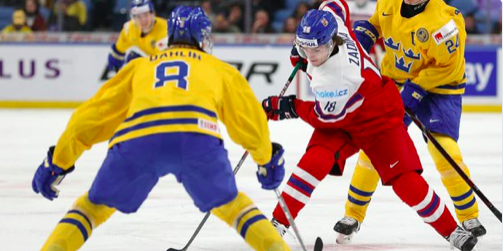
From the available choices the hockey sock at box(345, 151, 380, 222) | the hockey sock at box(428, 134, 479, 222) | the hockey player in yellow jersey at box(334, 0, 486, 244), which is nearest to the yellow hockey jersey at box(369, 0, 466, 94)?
the hockey player in yellow jersey at box(334, 0, 486, 244)

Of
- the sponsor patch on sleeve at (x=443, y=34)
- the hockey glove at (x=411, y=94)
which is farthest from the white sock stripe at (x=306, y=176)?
the sponsor patch on sleeve at (x=443, y=34)

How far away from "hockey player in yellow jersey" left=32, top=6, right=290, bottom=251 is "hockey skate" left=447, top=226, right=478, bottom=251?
3.57 feet

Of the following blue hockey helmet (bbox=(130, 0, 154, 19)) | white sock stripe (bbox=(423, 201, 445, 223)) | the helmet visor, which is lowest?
blue hockey helmet (bbox=(130, 0, 154, 19))

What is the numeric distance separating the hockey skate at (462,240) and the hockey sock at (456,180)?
1.29 feet

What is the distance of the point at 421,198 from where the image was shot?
3846 millimetres

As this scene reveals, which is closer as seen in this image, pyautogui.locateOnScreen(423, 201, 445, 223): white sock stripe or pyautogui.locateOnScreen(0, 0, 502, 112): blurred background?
pyautogui.locateOnScreen(423, 201, 445, 223): white sock stripe

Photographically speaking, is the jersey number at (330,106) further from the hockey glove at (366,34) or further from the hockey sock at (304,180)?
the hockey glove at (366,34)

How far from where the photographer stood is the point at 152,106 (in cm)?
298

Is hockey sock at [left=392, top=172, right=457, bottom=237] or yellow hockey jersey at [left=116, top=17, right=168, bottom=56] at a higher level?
hockey sock at [left=392, top=172, right=457, bottom=237]

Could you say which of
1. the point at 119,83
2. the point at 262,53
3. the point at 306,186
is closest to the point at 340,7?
the point at 306,186

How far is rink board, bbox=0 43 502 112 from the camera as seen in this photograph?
1054 cm

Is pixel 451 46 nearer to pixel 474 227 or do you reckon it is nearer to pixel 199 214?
pixel 474 227

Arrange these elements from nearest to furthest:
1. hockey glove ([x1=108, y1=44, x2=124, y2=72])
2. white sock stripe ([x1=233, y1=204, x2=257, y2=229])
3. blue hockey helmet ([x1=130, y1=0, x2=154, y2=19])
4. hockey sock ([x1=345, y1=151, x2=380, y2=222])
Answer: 1. white sock stripe ([x1=233, y1=204, x2=257, y2=229])
2. hockey sock ([x1=345, y1=151, x2=380, y2=222])
3. blue hockey helmet ([x1=130, y1=0, x2=154, y2=19])
4. hockey glove ([x1=108, y1=44, x2=124, y2=72])

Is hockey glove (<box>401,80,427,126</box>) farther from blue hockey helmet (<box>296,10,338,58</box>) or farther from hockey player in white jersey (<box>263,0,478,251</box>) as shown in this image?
blue hockey helmet (<box>296,10,338,58</box>)
